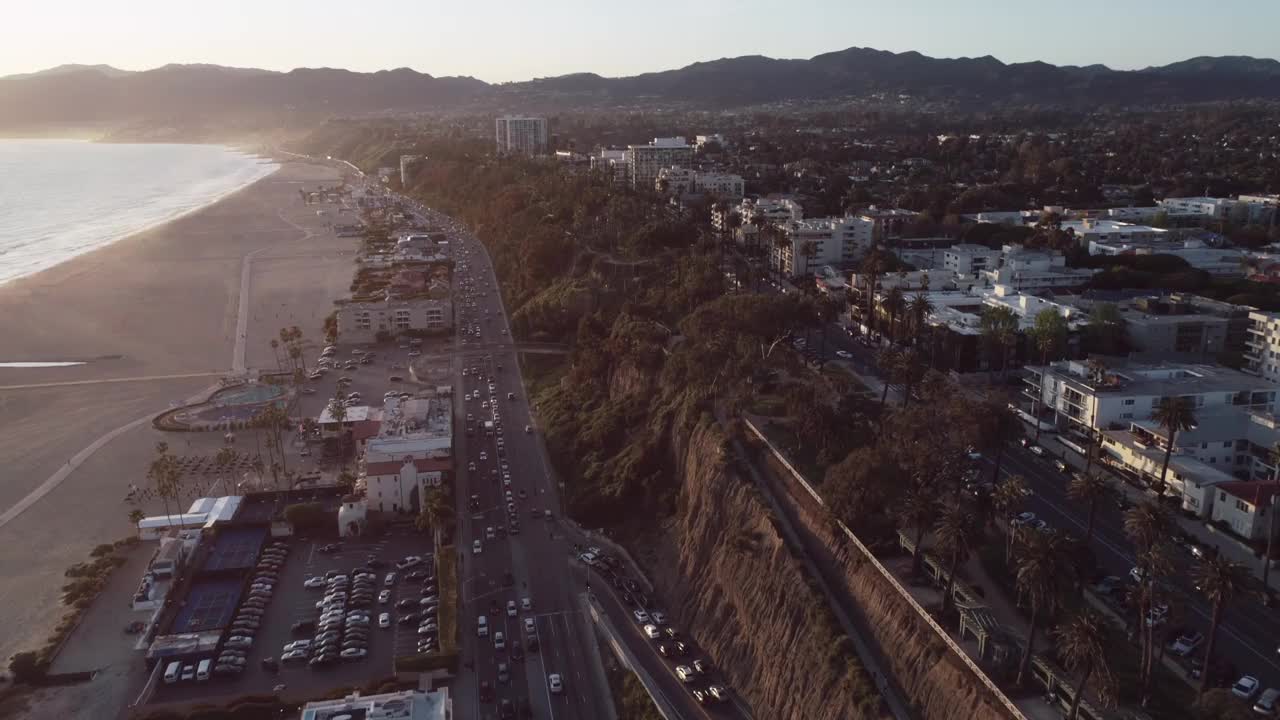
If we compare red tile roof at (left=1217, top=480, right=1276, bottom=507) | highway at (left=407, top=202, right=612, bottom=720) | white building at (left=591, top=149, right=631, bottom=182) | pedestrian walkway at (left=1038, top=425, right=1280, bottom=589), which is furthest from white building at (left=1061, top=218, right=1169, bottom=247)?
white building at (left=591, top=149, right=631, bottom=182)

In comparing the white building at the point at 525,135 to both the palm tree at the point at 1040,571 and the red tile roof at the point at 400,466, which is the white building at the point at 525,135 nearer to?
the red tile roof at the point at 400,466

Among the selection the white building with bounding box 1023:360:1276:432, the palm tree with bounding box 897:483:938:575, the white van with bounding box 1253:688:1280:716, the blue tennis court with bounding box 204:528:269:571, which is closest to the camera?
the white van with bounding box 1253:688:1280:716

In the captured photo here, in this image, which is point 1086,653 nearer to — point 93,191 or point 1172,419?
point 1172,419

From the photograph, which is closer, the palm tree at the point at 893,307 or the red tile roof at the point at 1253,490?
the red tile roof at the point at 1253,490

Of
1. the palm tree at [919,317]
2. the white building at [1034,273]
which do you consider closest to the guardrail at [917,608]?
the palm tree at [919,317]

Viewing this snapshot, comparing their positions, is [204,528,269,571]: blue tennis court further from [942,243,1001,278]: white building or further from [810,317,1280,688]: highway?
[942,243,1001,278]: white building

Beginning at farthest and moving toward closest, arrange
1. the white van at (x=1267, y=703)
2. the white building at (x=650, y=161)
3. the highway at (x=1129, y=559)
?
1. the white building at (x=650, y=161)
2. the highway at (x=1129, y=559)
3. the white van at (x=1267, y=703)
